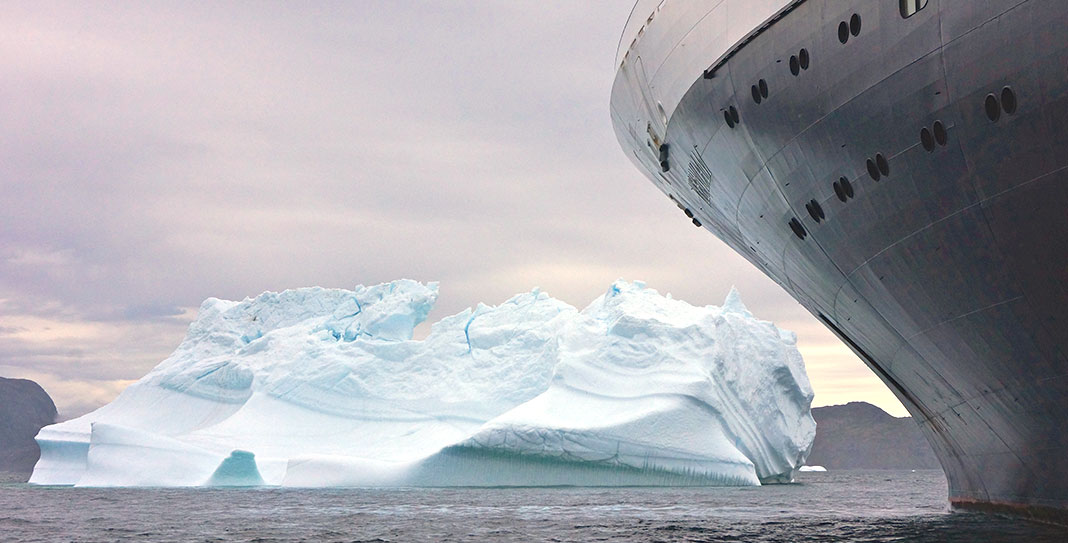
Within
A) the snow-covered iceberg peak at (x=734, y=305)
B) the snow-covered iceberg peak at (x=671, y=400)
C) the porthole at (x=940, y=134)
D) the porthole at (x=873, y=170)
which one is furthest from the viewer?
the snow-covered iceberg peak at (x=734, y=305)

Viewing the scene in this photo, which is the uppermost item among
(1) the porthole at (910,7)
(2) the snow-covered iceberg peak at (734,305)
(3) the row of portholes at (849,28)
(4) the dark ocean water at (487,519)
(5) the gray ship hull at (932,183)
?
(2) the snow-covered iceberg peak at (734,305)

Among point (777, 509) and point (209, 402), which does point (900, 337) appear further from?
point (209, 402)

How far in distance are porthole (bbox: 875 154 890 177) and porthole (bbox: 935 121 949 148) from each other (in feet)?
2.26

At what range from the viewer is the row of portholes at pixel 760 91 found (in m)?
11.1

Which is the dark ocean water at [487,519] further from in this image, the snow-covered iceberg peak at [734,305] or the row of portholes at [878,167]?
the snow-covered iceberg peak at [734,305]

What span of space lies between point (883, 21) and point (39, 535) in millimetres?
17269

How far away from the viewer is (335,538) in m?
17.4

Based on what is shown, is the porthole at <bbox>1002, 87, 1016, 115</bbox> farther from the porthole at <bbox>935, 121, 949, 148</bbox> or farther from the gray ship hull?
the porthole at <bbox>935, 121, 949, 148</bbox>

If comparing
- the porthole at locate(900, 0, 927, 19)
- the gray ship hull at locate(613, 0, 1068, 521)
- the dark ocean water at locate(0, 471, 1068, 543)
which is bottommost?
the dark ocean water at locate(0, 471, 1068, 543)

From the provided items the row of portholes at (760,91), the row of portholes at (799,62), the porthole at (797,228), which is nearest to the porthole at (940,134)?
the row of portholes at (799,62)

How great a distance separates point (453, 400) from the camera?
42000mm

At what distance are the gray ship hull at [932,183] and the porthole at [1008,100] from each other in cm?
2

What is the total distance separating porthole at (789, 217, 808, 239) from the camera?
512 inches

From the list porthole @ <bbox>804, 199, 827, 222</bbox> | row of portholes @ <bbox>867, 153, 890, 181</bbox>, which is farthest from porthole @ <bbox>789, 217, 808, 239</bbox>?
row of portholes @ <bbox>867, 153, 890, 181</bbox>
